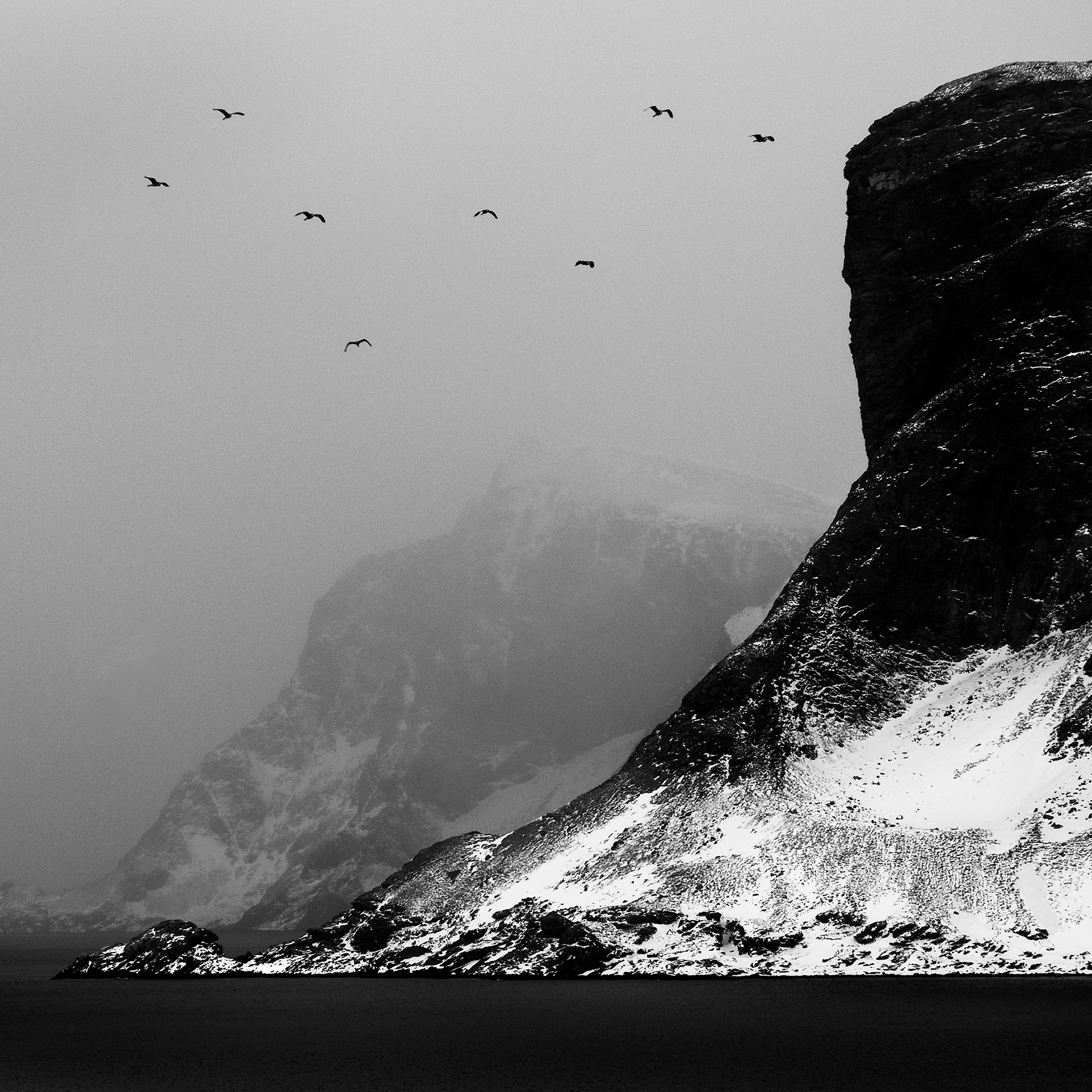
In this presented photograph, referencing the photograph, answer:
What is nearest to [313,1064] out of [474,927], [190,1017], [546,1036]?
[546,1036]

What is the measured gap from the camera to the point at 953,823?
163250 mm

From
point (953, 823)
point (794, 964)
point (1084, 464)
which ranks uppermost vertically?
point (1084, 464)

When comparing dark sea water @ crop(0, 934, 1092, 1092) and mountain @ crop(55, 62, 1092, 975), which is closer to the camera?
dark sea water @ crop(0, 934, 1092, 1092)

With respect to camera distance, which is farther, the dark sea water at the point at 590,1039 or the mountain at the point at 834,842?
the mountain at the point at 834,842

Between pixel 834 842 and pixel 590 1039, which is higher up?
pixel 834 842

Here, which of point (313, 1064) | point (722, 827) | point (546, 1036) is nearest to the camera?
point (313, 1064)

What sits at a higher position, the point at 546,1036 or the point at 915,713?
the point at 915,713

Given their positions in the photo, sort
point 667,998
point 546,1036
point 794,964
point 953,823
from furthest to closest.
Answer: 1. point 953,823
2. point 794,964
3. point 667,998
4. point 546,1036

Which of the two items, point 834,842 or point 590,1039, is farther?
point 834,842

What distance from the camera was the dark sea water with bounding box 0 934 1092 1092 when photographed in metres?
95.6

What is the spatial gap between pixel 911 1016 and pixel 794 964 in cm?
3707

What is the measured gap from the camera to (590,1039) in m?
114

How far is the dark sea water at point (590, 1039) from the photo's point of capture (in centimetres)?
9562

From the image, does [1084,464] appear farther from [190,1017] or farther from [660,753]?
[190,1017]
